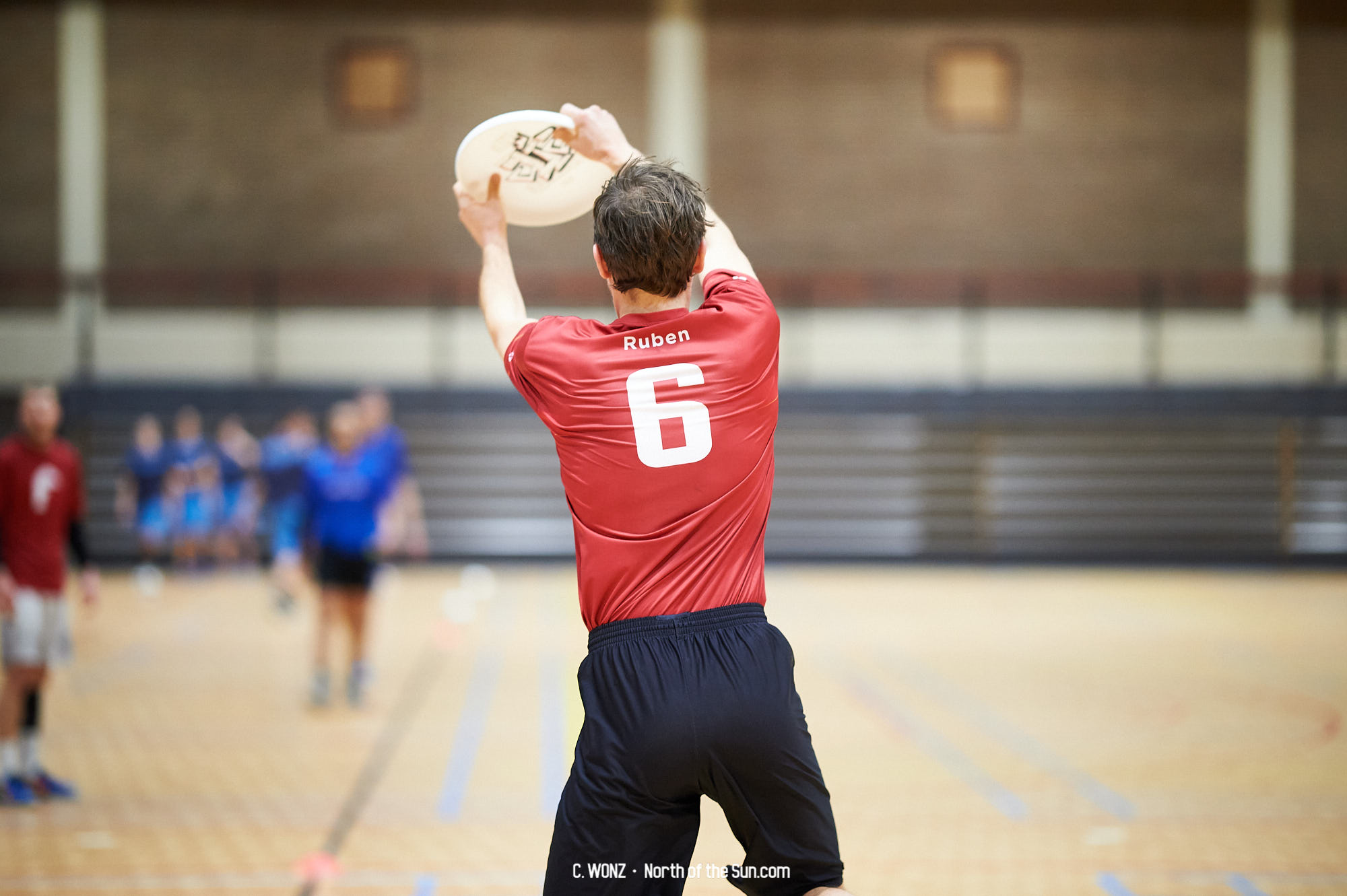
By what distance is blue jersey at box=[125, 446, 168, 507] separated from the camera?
16094 millimetres

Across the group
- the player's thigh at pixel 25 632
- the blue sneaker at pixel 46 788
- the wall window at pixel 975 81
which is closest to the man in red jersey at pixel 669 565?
the player's thigh at pixel 25 632

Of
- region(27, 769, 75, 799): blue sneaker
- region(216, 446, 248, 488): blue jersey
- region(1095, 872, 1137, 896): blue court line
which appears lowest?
region(27, 769, 75, 799): blue sneaker

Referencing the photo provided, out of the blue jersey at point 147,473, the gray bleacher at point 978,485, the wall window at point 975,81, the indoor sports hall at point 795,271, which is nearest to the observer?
the blue jersey at point 147,473

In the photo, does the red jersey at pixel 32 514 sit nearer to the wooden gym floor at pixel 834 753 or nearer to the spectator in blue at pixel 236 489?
the wooden gym floor at pixel 834 753

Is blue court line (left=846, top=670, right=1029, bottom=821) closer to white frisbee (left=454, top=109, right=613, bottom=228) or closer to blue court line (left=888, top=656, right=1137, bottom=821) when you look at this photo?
blue court line (left=888, top=656, right=1137, bottom=821)

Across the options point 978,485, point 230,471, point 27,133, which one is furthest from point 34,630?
point 27,133

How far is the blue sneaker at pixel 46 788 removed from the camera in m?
6.20

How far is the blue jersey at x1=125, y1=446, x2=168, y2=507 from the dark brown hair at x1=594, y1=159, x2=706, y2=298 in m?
15.4

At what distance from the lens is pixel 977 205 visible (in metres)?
18.8

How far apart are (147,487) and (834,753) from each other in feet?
39.7

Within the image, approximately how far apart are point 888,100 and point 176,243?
36.5ft

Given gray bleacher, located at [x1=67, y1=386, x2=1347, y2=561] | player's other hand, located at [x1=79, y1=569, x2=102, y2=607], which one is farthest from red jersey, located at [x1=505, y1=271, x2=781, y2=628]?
gray bleacher, located at [x1=67, y1=386, x2=1347, y2=561]

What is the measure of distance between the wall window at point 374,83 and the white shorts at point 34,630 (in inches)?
529

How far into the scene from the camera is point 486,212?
2691 mm
